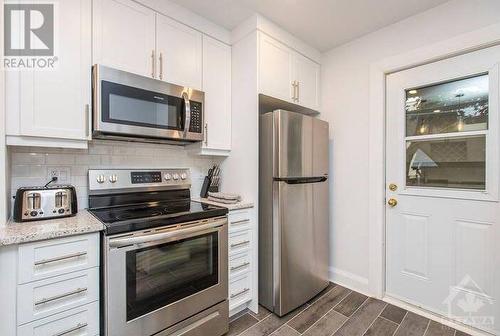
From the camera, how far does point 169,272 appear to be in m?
1.47

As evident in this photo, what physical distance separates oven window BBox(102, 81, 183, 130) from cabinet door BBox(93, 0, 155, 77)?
7.1 inches

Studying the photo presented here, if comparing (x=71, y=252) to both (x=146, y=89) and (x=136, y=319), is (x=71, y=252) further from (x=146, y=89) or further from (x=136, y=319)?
(x=146, y=89)

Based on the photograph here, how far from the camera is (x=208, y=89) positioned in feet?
6.85

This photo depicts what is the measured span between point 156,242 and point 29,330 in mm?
635

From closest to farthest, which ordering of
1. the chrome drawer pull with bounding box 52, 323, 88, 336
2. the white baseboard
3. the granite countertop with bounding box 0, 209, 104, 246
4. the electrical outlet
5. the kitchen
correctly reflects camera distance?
the granite countertop with bounding box 0, 209, 104, 246 → the chrome drawer pull with bounding box 52, 323, 88, 336 → the kitchen → the electrical outlet → the white baseboard

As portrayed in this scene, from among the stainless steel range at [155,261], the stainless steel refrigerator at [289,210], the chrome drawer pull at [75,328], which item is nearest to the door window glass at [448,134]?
the stainless steel refrigerator at [289,210]

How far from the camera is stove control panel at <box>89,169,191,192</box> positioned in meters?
1.72

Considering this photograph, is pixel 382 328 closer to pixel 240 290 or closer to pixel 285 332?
pixel 285 332

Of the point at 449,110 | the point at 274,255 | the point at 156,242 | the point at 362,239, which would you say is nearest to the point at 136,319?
the point at 156,242

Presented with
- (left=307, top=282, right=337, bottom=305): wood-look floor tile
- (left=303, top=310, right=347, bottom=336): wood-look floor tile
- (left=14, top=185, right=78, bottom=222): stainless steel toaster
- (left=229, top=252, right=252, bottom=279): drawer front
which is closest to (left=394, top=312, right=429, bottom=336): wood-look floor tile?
(left=303, top=310, right=347, bottom=336): wood-look floor tile

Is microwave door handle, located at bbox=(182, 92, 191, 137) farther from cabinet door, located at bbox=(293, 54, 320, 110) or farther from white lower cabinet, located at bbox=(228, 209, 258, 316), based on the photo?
cabinet door, located at bbox=(293, 54, 320, 110)

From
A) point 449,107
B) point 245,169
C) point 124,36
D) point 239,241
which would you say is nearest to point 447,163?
point 449,107

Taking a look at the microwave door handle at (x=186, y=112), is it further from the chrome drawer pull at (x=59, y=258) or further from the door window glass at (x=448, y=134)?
the door window glass at (x=448, y=134)

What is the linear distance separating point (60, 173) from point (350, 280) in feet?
8.70
